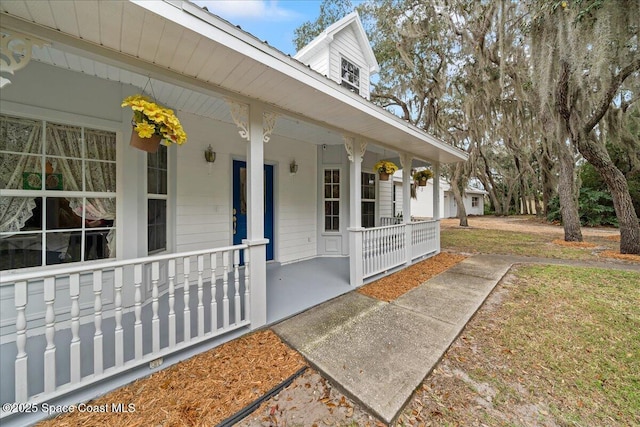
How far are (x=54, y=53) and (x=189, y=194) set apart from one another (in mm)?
2099

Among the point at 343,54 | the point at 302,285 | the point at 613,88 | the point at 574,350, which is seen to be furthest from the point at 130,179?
the point at 613,88

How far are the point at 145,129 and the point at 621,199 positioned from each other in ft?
35.2

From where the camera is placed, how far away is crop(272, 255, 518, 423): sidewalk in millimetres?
1983

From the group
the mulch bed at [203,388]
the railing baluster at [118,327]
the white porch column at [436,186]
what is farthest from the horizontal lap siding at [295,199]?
the railing baluster at [118,327]

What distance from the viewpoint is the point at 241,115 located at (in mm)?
2748

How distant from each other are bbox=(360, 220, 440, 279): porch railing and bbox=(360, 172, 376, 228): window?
4.41 ft

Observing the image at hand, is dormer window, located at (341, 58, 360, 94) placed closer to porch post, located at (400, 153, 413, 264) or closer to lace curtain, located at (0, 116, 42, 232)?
porch post, located at (400, 153, 413, 264)

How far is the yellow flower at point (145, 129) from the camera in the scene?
Answer: 84.1 inches

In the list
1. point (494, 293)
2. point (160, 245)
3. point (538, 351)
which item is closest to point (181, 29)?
point (160, 245)

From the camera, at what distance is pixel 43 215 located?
267cm

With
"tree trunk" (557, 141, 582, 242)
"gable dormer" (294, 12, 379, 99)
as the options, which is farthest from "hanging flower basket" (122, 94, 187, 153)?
"tree trunk" (557, 141, 582, 242)

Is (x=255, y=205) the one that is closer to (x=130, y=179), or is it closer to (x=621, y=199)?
(x=130, y=179)

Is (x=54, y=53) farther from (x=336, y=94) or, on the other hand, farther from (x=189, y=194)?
(x=336, y=94)

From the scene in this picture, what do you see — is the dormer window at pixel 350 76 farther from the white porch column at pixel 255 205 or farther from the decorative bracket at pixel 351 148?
the white porch column at pixel 255 205
